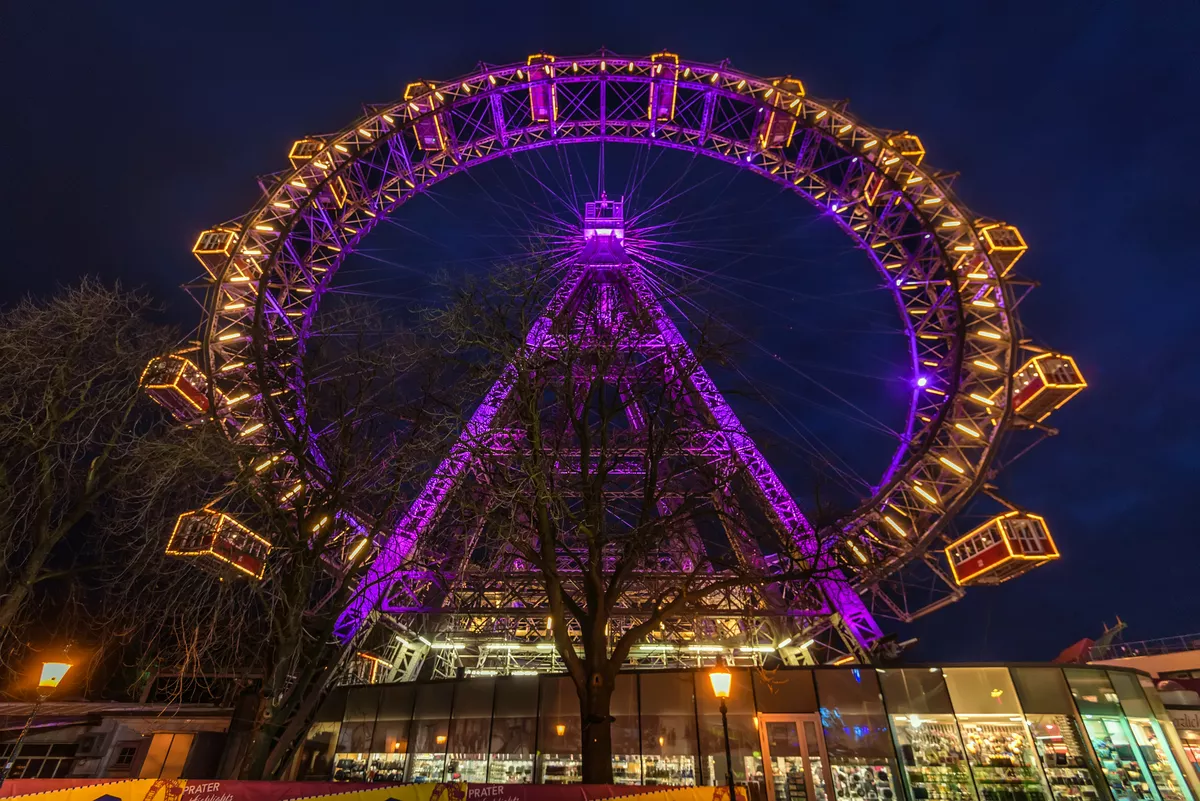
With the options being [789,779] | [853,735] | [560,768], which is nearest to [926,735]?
[853,735]

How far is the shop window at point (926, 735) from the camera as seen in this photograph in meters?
15.8

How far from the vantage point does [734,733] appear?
55.0 ft

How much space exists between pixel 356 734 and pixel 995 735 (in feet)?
61.6

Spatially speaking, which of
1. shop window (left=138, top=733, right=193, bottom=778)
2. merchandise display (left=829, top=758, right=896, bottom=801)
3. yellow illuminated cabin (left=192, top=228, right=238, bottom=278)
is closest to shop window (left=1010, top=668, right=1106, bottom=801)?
merchandise display (left=829, top=758, right=896, bottom=801)

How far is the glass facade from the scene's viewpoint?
15.9 metres

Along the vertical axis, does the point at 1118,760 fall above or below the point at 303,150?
below

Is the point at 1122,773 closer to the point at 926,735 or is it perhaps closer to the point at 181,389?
the point at 926,735

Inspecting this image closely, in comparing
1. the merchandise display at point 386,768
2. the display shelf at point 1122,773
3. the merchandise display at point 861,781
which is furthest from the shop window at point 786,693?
the merchandise display at point 386,768

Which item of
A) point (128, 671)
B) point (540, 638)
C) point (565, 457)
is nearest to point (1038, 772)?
point (565, 457)

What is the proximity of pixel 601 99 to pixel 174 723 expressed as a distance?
26.6m

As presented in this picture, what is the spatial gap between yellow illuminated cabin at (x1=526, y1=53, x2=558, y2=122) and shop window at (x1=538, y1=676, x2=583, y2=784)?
20.4 metres

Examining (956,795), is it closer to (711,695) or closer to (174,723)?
(711,695)

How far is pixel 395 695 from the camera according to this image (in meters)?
19.5

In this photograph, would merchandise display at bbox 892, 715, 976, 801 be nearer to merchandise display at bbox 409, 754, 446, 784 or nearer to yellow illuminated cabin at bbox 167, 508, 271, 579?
merchandise display at bbox 409, 754, 446, 784
